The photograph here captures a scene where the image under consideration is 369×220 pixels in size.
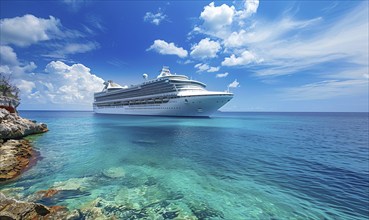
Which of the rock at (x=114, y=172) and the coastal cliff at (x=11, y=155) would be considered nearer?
the coastal cliff at (x=11, y=155)

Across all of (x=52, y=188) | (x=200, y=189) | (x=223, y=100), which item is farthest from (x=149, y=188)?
(x=223, y=100)

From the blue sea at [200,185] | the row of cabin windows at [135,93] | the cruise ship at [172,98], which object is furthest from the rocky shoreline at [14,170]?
the row of cabin windows at [135,93]

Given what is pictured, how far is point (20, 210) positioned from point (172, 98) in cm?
4902

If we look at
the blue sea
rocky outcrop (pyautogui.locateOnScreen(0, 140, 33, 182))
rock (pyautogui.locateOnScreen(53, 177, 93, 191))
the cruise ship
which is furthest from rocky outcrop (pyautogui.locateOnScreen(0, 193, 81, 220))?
the cruise ship

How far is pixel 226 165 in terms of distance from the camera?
1167cm

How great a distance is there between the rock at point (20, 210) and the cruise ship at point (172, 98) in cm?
4380

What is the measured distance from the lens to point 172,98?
53.5 m

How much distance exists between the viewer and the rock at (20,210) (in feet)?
15.7

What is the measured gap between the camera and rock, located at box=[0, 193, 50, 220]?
479 cm

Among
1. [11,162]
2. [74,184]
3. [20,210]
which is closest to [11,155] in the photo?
[11,162]

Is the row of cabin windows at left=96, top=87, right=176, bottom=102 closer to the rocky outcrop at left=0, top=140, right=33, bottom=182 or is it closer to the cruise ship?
the cruise ship

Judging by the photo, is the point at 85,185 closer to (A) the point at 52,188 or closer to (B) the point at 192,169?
(A) the point at 52,188

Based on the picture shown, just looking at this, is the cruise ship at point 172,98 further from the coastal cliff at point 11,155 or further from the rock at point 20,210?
the rock at point 20,210

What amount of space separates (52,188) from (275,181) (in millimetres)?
11497
